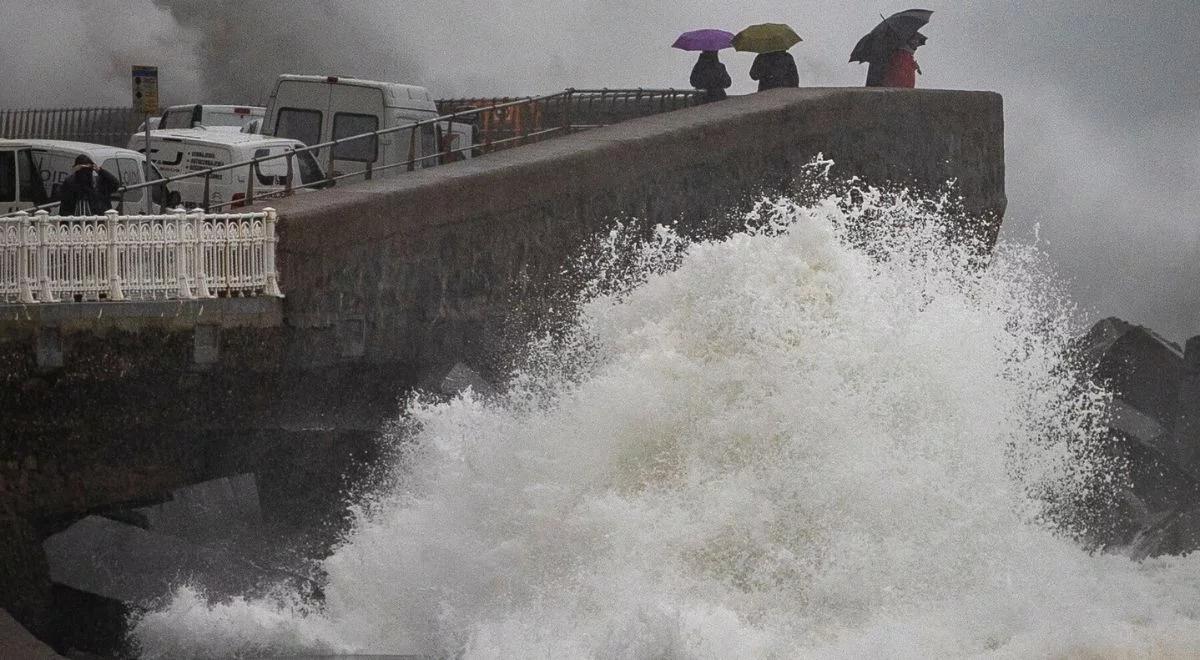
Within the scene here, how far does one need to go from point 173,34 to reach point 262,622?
19.0 meters

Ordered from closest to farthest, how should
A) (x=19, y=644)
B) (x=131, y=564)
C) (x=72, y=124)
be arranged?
(x=19, y=644), (x=131, y=564), (x=72, y=124)

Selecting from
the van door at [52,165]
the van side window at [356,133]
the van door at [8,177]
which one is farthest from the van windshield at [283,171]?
the van door at [8,177]

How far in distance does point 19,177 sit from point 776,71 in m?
7.57

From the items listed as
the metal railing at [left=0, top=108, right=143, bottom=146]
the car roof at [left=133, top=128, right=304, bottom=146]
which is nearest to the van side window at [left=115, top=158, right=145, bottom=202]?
the car roof at [left=133, top=128, right=304, bottom=146]

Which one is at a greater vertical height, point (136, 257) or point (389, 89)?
point (389, 89)

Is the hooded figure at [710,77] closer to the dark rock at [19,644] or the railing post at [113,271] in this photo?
the railing post at [113,271]

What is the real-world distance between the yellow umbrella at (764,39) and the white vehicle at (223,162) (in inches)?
178

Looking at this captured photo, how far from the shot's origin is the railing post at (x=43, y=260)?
11234 millimetres

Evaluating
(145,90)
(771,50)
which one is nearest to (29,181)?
(145,90)

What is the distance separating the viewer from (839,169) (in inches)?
625

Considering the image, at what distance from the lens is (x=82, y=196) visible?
1284cm

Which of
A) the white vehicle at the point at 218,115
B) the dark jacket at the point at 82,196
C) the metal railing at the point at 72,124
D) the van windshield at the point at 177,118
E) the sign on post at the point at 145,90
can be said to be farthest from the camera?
the metal railing at the point at 72,124

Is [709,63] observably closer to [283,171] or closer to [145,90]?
[283,171]

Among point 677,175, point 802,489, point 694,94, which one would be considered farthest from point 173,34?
point 802,489
